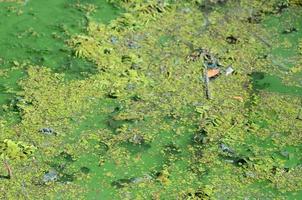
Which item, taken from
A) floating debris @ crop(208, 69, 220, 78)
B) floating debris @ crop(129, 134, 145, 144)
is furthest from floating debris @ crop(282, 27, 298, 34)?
floating debris @ crop(129, 134, 145, 144)

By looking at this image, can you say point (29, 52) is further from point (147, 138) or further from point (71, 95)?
point (147, 138)

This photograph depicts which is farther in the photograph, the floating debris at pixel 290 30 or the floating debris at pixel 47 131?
the floating debris at pixel 290 30

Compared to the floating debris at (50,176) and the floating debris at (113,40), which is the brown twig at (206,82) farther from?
the floating debris at (50,176)

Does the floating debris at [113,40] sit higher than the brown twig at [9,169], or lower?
higher

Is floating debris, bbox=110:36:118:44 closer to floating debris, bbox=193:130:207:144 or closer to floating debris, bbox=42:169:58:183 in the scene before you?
floating debris, bbox=193:130:207:144

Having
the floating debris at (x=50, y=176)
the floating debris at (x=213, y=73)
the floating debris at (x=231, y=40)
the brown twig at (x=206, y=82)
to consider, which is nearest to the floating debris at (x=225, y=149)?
the brown twig at (x=206, y=82)

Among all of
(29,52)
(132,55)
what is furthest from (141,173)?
(29,52)

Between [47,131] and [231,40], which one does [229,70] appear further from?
[47,131]

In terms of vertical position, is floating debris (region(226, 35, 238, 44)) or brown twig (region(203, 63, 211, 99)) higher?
floating debris (region(226, 35, 238, 44))
